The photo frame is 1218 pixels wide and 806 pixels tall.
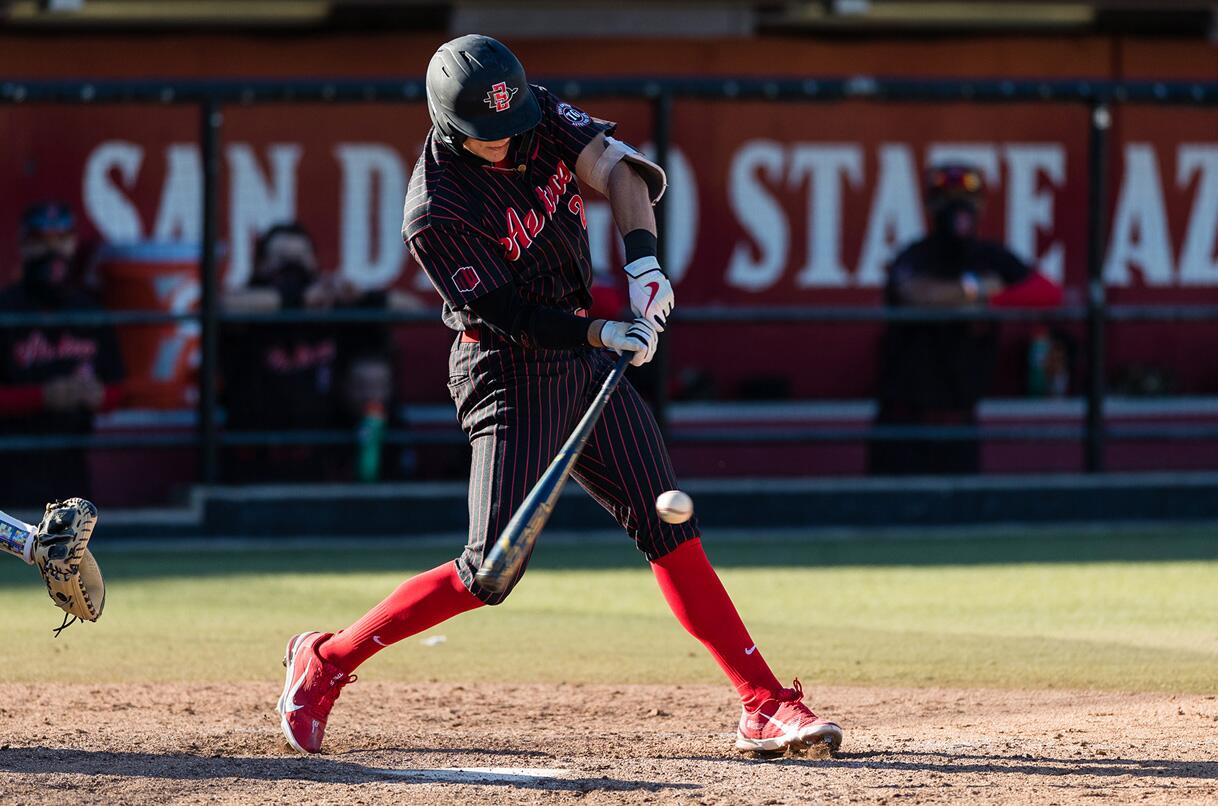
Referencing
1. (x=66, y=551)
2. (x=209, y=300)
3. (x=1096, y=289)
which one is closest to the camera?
(x=66, y=551)

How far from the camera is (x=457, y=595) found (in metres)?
3.93

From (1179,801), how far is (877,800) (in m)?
0.57

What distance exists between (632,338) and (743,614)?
7.49 ft

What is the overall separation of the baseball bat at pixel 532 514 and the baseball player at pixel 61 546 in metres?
0.92

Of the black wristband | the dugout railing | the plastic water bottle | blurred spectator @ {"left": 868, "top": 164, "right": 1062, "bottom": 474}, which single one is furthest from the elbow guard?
blurred spectator @ {"left": 868, "top": 164, "right": 1062, "bottom": 474}

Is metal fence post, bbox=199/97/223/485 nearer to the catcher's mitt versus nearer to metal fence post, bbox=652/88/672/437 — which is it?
metal fence post, bbox=652/88/672/437

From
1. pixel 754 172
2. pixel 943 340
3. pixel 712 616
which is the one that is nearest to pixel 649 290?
pixel 712 616

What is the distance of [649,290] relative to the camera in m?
3.91

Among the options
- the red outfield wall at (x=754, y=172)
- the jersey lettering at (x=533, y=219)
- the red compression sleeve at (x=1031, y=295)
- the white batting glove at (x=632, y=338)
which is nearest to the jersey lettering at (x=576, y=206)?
the jersey lettering at (x=533, y=219)

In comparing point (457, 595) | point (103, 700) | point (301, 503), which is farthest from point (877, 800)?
point (301, 503)

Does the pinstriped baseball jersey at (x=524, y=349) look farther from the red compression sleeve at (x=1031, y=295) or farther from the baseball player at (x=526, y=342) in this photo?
the red compression sleeve at (x=1031, y=295)

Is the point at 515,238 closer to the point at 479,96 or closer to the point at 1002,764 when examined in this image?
the point at 479,96

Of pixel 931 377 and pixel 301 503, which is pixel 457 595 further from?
pixel 931 377

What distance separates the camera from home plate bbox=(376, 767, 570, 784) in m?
3.77
